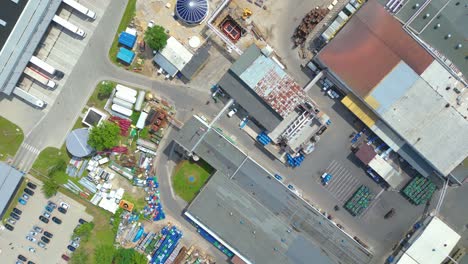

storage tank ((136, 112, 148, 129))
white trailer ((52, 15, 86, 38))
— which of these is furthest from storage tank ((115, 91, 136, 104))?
white trailer ((52, 15, 86, 38))

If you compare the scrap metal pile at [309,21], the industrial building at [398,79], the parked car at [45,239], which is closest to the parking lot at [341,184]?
the industrial building at [398,79]

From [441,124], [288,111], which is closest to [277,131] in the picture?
[288,111]

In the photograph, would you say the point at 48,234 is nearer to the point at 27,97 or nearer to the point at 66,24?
the point at 27,97

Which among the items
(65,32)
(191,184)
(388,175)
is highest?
(388,175)

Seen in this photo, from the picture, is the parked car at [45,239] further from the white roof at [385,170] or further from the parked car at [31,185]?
the white roof at [385,170]

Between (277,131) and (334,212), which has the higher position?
(277,131)

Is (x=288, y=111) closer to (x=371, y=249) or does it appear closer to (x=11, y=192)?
(x=371, y=249)
